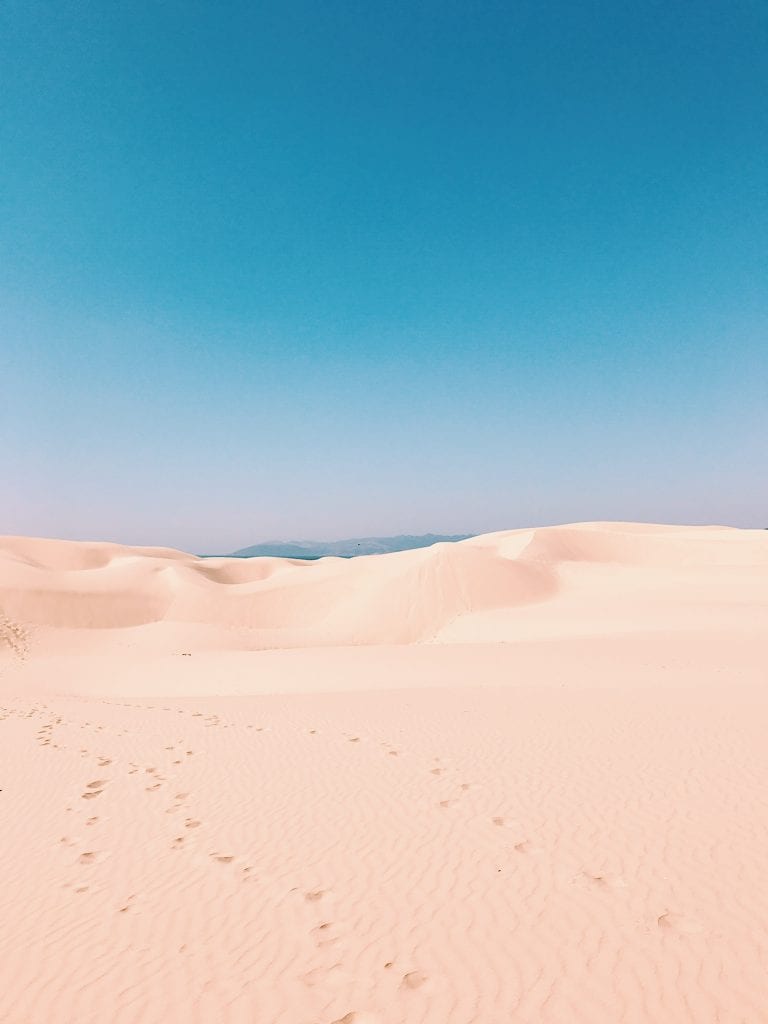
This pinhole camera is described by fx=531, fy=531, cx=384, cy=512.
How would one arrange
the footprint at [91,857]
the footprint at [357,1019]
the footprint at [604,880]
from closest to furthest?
the footprint at [357,1019], the footprint at [604,880], the footprint at [91,857]

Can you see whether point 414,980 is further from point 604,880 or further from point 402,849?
point 604,880

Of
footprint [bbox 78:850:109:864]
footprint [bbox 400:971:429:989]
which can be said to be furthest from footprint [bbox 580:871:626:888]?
footprint [bbox 78:850:109:864]

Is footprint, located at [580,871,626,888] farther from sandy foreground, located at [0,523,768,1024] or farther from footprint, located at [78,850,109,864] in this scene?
footprint, located at [78,850,109,864]

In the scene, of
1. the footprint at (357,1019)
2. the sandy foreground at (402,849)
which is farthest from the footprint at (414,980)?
the footprint at (357,1019)

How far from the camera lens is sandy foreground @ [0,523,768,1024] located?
12.9 feet

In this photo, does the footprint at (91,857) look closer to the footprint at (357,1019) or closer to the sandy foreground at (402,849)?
the sandy foreground at (402,849)

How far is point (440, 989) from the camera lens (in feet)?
12.7

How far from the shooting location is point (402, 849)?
588 centimetres

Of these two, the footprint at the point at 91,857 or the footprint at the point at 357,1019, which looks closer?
the footprint at the point at 357,1019

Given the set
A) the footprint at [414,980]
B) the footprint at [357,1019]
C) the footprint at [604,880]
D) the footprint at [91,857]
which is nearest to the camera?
the footprint at [357,1019]

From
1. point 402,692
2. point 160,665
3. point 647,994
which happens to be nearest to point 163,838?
point 647,994

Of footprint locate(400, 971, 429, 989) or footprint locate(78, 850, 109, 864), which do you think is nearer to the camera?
footprint locate(400, 971, 429, 989)

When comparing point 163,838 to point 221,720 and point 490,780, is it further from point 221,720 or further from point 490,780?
point 221,720

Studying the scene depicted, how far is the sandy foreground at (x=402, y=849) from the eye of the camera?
155 inches
